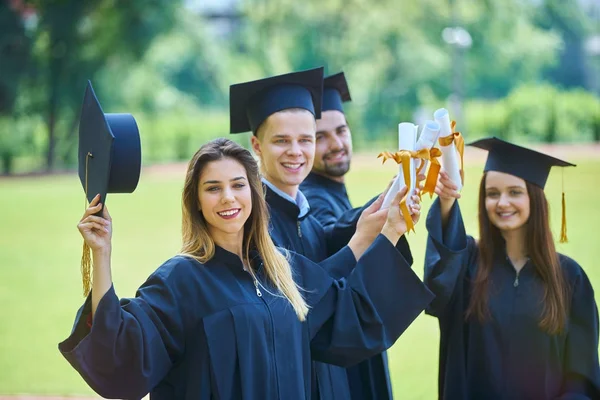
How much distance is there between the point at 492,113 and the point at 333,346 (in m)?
29.4

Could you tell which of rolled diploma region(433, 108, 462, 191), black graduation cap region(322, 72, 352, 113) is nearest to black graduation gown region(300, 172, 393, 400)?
black graduation cap region(322, 72, 352, 113)

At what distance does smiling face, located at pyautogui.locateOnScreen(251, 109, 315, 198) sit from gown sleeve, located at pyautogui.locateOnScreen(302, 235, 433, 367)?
1.77ft

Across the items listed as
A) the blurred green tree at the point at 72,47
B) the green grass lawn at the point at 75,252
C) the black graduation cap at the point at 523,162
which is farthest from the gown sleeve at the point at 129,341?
the blurred green tree at the point at 72,47

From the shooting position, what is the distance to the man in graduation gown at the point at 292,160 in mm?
3723

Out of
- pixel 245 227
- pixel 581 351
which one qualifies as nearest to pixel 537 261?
pixel 581 351

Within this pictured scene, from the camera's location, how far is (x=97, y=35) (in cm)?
3094

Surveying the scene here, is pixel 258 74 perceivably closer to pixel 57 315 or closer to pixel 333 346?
pixel 57 315

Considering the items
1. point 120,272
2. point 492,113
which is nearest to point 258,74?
point 492,113

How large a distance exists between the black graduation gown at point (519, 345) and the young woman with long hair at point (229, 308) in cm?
66

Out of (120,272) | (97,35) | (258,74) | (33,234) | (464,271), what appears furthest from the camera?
(258,74)

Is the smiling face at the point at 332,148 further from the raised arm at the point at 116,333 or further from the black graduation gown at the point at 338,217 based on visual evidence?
the raised arm at the point at 116,333

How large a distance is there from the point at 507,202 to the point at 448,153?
60 centimetres

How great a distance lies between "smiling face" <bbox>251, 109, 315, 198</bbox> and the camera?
378cm

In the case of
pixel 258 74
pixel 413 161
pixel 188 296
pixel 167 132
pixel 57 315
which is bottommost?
pixel 57 315
